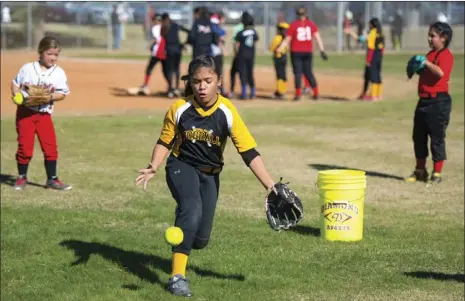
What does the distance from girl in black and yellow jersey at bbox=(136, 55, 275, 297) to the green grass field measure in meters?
0.53

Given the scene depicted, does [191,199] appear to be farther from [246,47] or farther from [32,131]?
[246,47]

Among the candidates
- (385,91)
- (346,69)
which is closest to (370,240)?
(385,91)

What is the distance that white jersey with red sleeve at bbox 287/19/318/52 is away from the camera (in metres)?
24.6

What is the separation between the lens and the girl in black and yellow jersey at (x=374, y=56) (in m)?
24.6

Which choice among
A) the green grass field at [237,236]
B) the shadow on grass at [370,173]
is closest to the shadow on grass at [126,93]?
the green grass field at [237,236]

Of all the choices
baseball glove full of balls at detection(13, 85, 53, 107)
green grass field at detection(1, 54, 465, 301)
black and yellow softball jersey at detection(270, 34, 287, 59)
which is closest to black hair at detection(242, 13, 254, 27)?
black and yellow softball jersey at detection(270, 34, 287, 59)

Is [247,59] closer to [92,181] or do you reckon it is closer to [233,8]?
[92,181]

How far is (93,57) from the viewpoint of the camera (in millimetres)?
42812

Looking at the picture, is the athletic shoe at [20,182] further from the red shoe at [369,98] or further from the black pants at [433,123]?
the red shoe at [369,98]

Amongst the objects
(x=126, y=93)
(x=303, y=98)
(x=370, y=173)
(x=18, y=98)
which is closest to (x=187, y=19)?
(x=126, y=93)

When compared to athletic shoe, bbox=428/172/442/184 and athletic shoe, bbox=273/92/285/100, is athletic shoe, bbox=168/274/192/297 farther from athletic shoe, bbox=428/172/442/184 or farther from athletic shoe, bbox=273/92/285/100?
athletic shoe, bbox=273/92/285/100

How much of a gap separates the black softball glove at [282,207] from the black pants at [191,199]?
487 mm

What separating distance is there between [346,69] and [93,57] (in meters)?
11.3

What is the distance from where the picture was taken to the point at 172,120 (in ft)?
26.2
